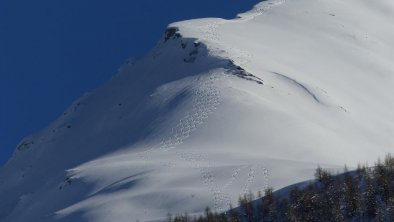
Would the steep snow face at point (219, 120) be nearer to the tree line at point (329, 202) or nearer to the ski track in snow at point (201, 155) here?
the ski track in snow at point (201, 155)

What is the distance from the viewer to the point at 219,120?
332 feet

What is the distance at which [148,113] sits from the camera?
113 m

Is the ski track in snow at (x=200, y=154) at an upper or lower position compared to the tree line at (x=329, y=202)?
upper

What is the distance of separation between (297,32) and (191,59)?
18.0m

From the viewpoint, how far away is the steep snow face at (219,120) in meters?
83.4

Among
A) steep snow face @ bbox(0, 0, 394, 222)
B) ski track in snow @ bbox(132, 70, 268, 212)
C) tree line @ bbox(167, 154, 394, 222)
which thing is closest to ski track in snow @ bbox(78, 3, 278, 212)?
ski track in snow @ bbox(132, 70, 268, 212)

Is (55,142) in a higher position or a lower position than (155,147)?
higher

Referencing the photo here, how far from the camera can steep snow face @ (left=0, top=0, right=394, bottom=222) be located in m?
83.4

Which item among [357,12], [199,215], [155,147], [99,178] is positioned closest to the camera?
[199,215]

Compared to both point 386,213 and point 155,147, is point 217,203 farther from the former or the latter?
point 155,147

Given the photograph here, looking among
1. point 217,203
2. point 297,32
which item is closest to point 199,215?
point 217,203

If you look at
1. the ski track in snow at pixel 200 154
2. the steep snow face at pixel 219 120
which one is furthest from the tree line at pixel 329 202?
the steep snow face at pixel 219 120

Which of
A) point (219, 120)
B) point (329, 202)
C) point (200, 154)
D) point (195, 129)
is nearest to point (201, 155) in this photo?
point (200, 154)

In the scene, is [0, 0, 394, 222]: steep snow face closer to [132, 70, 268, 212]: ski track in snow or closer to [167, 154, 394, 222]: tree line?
[132, 70, 268, 212]: ski track in snow
